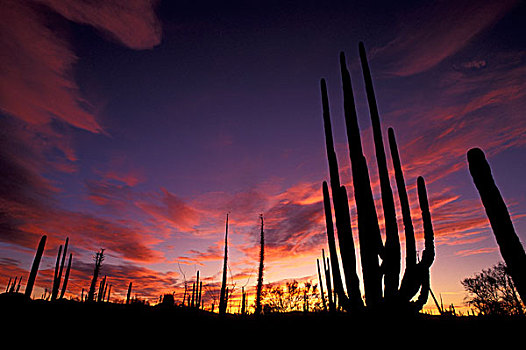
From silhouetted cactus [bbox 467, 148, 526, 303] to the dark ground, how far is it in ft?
7.92

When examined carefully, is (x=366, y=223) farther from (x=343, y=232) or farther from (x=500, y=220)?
(x=500, y=220)

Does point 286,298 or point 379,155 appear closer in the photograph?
point 379,155

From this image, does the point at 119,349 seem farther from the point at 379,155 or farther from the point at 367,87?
the point at 367,87

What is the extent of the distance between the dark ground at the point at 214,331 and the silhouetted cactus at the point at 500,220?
241 centimetres

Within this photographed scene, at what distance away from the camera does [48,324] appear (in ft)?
24.3

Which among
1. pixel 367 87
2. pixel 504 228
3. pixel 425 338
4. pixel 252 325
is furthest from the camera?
pixel 252 325

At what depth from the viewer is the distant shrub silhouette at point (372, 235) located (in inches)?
208

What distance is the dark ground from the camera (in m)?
5.04

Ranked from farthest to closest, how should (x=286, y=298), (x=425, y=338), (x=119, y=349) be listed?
(x=286, y=298), (x=119, y=349), (x=425, y=338)

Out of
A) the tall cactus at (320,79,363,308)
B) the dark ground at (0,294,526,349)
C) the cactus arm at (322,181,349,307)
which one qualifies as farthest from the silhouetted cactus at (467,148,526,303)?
the cactus arm at (322,181,349,307)

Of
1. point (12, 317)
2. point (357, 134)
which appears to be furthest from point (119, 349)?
point (357, 134)

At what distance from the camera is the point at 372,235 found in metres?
5.45

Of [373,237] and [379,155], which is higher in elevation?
[379,155]

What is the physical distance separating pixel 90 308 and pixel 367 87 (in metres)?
11.3
